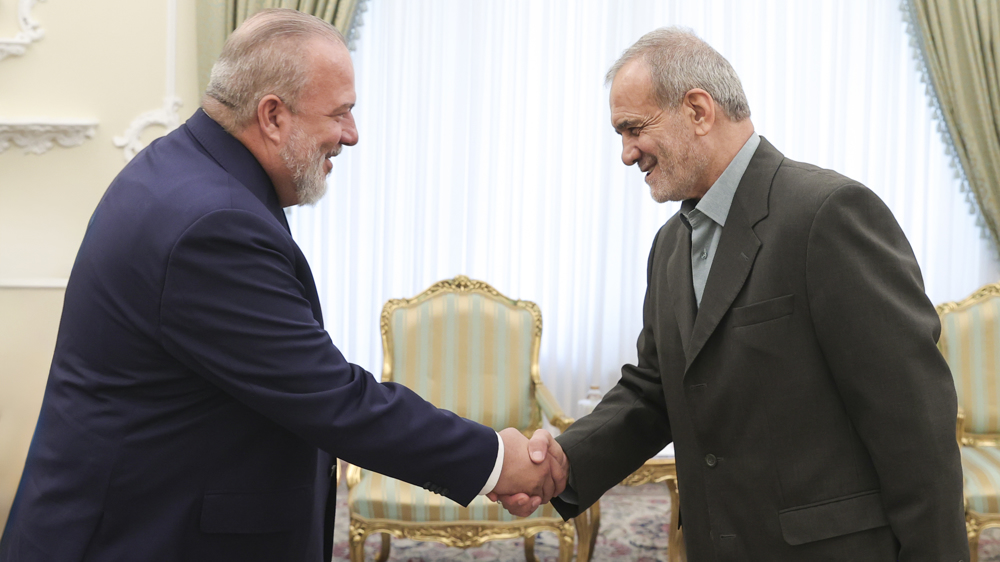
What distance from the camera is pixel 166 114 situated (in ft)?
13.1

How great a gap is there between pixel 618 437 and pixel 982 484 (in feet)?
6.01

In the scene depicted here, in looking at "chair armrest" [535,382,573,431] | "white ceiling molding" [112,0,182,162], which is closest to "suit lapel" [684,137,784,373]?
"chair armrest" [535,382,573,431]

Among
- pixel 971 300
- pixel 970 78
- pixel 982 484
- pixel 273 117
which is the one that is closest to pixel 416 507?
pixel 273 117

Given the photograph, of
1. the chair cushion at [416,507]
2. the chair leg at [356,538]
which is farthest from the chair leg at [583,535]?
the chair leg at [356,538]

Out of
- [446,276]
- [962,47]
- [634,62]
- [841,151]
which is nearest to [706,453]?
[634,62]

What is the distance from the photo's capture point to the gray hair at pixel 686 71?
61.6 inches

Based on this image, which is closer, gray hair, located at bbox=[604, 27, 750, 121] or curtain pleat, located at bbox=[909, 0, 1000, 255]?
gray hair, located at bbox=[604, 27, 750, 121]

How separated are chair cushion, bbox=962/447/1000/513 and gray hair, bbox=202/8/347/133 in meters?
2.59

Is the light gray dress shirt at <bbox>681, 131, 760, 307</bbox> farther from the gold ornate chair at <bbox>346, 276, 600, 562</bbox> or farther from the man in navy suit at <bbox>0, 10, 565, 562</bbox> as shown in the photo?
the gold ornate chair at <bbox>346, 276, 600, 562</bbox>

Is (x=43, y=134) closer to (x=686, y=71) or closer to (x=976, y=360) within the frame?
(x=686, y=71)

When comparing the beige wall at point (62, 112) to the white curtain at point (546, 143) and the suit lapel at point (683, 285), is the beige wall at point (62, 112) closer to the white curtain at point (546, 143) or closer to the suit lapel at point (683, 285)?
the white curtain at point (546, 143)

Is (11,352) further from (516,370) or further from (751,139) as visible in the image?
(751,139)

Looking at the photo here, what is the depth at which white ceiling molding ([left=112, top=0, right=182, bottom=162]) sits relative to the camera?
397 centimetres

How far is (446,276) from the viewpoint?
14.2 ft
